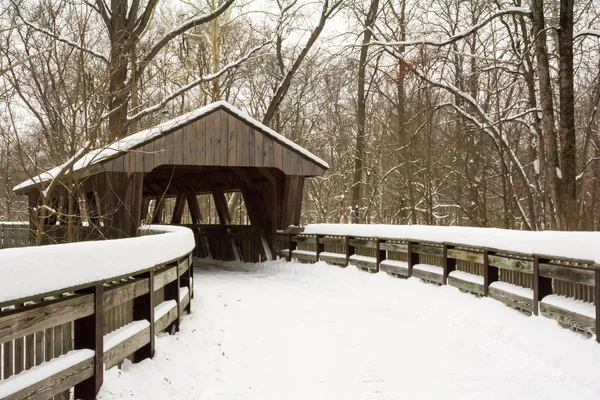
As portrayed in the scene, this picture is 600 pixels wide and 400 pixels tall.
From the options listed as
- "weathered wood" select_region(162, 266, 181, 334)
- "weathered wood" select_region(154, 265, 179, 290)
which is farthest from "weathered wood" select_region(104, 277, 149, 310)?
"weathered wood" select_region(162, 266, 181, 334)

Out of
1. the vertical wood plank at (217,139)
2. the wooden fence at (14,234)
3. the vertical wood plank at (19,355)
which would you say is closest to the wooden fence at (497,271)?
the vertical wood plank at (217,139)

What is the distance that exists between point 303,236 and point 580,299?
332 inches

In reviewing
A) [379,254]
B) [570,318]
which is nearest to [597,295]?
[570,318]

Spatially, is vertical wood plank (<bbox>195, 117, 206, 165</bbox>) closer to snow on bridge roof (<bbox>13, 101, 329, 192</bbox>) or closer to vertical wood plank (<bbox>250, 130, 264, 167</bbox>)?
snow on bridge roof (<bbox>13, 101, 329, 192</bbox>)

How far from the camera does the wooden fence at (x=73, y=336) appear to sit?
3264 millimetres

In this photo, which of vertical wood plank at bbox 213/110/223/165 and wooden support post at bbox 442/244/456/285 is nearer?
wooden support post at bbox 442/244/456/285

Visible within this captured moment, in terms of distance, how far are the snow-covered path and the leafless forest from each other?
276 cm

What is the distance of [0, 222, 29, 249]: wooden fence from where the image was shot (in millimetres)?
16219

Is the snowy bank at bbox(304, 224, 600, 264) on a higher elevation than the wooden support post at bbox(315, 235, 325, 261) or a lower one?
higher

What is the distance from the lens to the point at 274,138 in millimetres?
13859

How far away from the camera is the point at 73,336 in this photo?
423 cm

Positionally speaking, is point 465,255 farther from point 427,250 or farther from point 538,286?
point 538,286

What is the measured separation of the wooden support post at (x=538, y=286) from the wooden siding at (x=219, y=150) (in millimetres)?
7875

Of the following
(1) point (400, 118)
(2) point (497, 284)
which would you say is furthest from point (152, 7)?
(2) point (497, 284)
